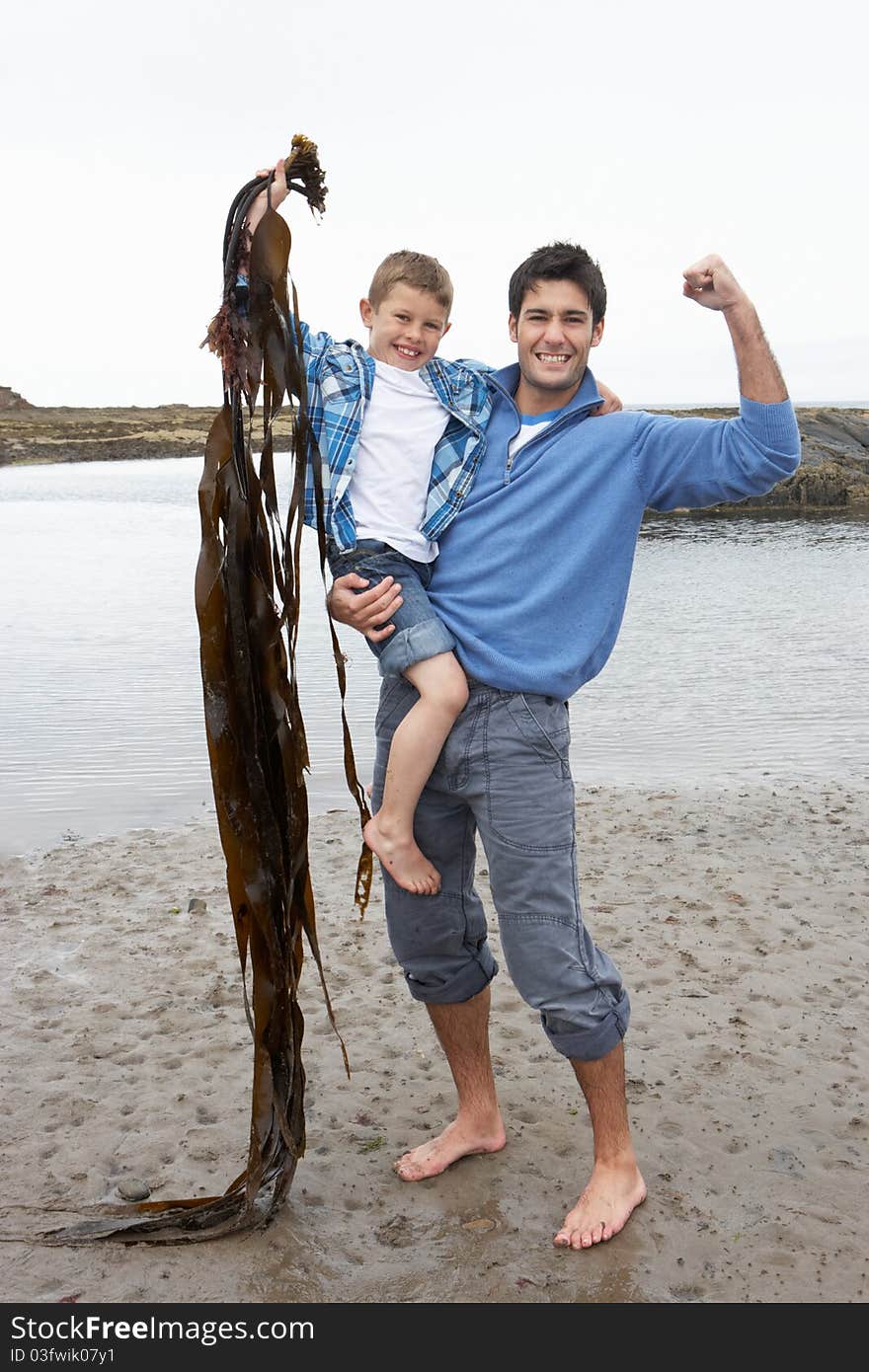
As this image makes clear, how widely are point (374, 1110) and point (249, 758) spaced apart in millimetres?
1374

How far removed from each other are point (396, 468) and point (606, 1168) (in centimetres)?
184

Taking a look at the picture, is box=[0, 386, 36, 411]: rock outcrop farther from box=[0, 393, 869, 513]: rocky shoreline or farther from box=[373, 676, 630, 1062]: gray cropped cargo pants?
box=[373, 676, 630, 1062]: gray cropped cargo pants

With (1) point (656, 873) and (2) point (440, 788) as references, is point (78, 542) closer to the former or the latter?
(1) point (656, 873)

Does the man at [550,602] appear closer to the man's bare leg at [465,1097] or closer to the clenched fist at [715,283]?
the clenched fist at [715,283]

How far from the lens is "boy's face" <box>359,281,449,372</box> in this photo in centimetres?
309

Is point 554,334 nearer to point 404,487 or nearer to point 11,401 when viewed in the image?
point 404,487

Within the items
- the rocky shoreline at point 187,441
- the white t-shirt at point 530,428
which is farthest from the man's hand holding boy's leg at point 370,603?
the rocky shoreline at point 187,441

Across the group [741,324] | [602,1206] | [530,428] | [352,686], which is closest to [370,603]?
[530,428]

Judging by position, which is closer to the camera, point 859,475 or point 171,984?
point 171,984

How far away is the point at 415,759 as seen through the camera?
114 inches

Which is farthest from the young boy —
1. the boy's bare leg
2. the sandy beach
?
the sandy beach

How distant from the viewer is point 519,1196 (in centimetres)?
321

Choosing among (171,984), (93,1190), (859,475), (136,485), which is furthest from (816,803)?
(136,485)

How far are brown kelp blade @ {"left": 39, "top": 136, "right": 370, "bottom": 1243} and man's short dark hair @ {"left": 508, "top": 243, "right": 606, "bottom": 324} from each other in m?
0.55
